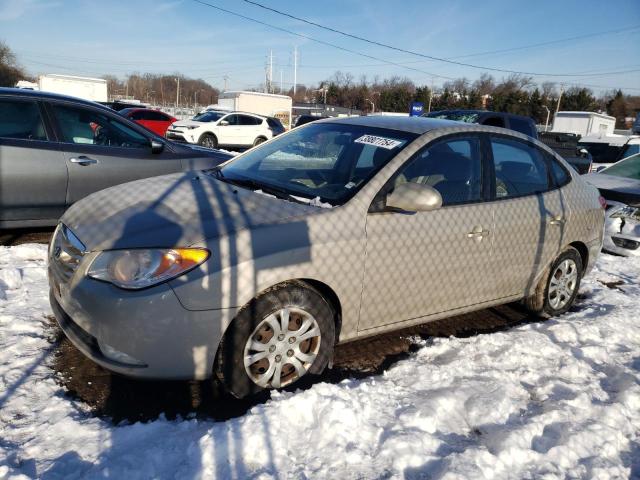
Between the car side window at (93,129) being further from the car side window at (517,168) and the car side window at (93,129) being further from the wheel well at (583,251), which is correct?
the wheel well at (583,251)

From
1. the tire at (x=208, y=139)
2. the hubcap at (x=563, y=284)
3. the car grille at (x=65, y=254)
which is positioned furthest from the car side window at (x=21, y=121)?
the tire at (x=208, y=139)

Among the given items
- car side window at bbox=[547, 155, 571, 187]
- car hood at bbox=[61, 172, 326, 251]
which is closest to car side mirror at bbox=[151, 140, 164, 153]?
car hood at bbox=[61, 172, 326, 251]

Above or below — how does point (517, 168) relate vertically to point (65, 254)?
above

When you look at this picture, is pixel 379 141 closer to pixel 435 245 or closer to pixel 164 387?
pixel 435 245

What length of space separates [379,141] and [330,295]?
119 centimetres

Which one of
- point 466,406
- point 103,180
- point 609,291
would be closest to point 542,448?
point 466,406

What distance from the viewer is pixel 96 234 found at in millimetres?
2703

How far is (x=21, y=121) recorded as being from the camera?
191 inches

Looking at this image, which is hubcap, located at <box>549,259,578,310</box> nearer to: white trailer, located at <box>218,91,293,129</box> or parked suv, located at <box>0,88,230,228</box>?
parked suv, located at <box>0,88,230,228</box>

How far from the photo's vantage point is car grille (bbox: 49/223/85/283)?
2711mm

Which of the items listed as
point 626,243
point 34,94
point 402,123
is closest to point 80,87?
point 34,94

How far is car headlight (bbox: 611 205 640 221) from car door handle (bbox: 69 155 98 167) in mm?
6546

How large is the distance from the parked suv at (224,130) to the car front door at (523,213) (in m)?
16.1

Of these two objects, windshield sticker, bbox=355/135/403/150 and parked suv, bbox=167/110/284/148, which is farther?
parked suv, bbox=167/110/284/148
